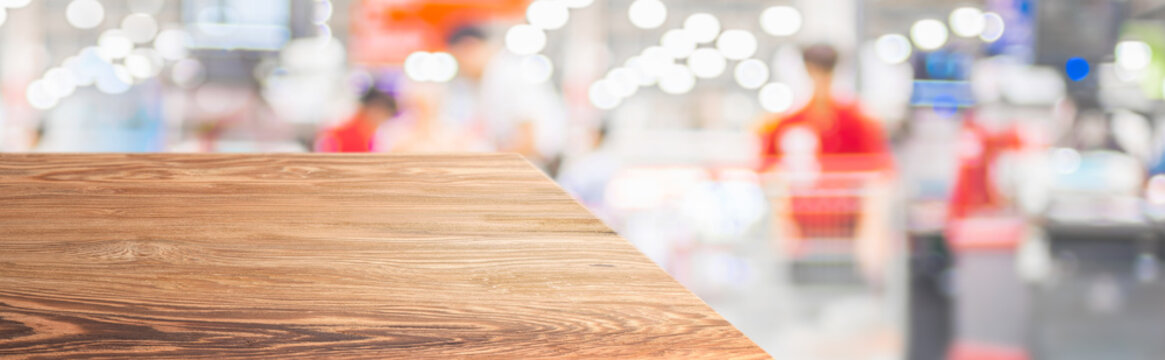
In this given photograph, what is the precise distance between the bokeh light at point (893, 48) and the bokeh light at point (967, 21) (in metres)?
0.86

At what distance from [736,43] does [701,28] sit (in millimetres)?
776

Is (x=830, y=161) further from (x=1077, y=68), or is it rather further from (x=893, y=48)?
(x=893, y=48)

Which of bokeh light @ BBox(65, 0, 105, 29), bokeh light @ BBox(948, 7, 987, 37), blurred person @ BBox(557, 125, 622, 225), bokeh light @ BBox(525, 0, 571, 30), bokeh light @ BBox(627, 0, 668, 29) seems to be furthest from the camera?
bokeh light @ BBox(65, 0, 105, 29)

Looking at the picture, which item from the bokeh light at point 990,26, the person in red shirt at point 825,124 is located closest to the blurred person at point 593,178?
the person in red shirt at point 825,124

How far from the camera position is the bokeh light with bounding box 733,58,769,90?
689 inches

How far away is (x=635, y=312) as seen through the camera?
0.85 m

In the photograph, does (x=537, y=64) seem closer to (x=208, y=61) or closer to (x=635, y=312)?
(x=208, y=61)

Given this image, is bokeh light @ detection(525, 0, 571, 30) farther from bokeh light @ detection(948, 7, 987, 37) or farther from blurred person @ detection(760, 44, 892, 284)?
bokeh light @ detection(948, 7, 987, 37)

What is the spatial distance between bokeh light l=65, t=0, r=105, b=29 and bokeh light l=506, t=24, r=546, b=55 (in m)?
8.41

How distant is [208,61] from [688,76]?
10.7 meters

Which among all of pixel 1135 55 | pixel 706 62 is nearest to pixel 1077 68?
pixel 1135 55

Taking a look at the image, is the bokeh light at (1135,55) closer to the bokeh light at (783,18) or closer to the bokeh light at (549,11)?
the bokeh light at (783,18)

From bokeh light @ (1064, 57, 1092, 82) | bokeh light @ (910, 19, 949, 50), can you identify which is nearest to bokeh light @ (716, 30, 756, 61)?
bokeh light @ (910, 19, 949, 50)

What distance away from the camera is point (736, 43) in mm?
15914
